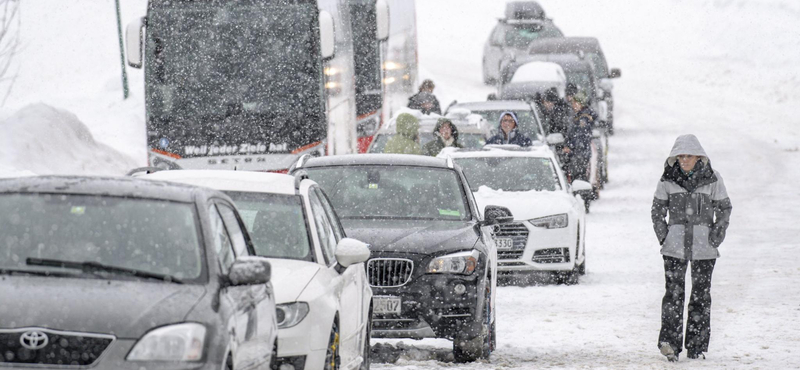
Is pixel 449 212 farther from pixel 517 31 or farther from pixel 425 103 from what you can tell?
pixel 517 31

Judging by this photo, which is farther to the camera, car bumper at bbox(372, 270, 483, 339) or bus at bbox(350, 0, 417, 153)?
bus at bbox(350, 0, 417, 153)

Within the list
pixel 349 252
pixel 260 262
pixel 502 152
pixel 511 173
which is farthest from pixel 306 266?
pixel 502 152

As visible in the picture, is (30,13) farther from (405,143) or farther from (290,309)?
(290,309)

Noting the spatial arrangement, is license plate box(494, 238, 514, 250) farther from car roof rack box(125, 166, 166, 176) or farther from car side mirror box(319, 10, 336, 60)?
car roof rack box(125, 166, 166, 176)

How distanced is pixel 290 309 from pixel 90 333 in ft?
6.38

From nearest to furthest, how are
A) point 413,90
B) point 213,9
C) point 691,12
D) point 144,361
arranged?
1. point 144,361
2. point 213,9
3. point 413,90
4. point 691,12

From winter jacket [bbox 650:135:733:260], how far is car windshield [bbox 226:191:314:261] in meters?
3.16

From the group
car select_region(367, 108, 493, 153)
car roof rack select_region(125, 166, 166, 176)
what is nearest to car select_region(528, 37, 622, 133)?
car select_region(367, 108, 493, 153)

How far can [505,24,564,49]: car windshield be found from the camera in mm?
46969

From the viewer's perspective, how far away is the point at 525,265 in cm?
1512

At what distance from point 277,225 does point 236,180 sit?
69cm

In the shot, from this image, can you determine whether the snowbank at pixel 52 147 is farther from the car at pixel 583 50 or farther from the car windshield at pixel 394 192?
the car at pixel 583 50

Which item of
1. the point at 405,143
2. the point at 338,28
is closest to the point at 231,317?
the point at 405,143

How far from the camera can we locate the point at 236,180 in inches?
348
